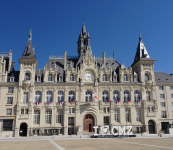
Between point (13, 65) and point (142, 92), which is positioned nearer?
point (142, 92)

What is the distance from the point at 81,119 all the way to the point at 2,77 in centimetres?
2742

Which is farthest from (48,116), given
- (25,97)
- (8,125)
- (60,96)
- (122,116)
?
(122,116)

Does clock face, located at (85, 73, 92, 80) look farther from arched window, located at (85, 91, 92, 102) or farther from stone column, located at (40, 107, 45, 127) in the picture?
stone column, located at (40, 107, 45, 127)

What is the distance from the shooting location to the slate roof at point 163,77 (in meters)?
66.3

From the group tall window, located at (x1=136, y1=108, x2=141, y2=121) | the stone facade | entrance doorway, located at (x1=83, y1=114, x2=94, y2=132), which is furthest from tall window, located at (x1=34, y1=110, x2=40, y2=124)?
tall window, located at (x1=136, y1=108, x2=141, y2=121)

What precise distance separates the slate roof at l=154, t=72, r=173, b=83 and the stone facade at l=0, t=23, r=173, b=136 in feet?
1.11

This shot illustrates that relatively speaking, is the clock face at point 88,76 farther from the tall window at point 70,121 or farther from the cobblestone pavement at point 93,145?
the cobblestone pavement at point 93,145

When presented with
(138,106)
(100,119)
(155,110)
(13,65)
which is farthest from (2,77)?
(155,110)

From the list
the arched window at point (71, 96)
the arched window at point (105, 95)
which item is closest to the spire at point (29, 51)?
the arched window at point (71, 96)

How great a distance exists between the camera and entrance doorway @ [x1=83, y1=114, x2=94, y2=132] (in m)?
59.5

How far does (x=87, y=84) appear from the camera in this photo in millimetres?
62125

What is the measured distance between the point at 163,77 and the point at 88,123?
30385 mm

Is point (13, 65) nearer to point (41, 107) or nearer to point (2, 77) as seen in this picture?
point (2, 77)

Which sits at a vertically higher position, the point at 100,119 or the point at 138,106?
the point at 138,106
